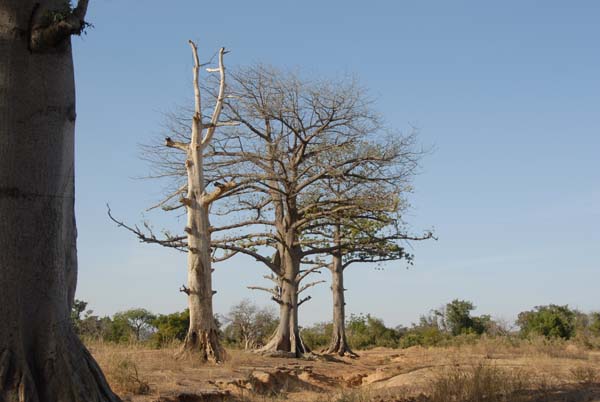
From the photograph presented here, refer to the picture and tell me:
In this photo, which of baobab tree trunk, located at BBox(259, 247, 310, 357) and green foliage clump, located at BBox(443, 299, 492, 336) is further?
green foliage clump, located at BBox(443, 299, 492, 336)

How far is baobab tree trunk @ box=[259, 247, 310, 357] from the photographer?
18.2 metres

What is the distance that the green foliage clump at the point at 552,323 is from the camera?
88.0ft

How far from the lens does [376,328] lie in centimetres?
3091

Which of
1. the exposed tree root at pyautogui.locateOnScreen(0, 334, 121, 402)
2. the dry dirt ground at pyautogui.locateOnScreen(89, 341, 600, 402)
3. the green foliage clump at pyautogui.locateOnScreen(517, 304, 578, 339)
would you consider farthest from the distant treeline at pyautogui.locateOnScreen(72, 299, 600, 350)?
the exposed tree root at pyautogui.locateOnScreen(0, 334, 121, 402)

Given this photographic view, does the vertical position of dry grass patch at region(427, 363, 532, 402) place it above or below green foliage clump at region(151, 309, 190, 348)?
below

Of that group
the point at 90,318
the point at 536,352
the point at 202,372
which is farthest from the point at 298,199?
the point at 90,318

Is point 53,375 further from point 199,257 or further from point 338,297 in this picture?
point 338,297

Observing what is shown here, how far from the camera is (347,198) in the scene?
1836cm

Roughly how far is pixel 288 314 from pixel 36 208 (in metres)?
13.5

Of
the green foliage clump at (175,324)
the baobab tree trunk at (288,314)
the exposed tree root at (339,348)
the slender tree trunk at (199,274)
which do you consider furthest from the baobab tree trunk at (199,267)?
the green foliage clump at (175,324)

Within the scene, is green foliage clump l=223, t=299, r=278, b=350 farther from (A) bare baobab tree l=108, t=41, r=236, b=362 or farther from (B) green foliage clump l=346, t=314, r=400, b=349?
(A) bare baobab tree l=108, t=41, r=236, b=362

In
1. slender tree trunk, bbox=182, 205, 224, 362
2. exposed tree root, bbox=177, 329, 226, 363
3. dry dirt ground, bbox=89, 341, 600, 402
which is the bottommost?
dry dirt ground, bbox=89, 341, 600, 402

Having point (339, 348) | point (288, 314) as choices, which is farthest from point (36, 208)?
point (339, 348)

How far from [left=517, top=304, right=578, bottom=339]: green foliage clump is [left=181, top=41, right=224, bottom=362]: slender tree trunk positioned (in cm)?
1634
